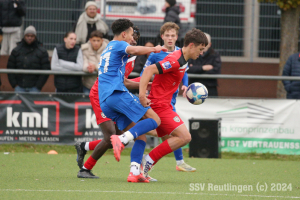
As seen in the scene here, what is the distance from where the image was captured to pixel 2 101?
Answer: 10602 millimetres

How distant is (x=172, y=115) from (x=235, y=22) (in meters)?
6.59

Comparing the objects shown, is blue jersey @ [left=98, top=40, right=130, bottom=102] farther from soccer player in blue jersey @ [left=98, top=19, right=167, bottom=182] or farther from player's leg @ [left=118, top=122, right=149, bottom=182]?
player's leg @ [left=118, top=122, right=149, bottom=182]

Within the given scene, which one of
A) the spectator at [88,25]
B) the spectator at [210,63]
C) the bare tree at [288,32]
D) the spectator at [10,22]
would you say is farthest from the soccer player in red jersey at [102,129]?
the bare tree at [288,32]

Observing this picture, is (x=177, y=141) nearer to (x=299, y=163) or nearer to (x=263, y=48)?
A: (x=299, y=163)

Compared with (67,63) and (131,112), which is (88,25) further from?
(131,112)

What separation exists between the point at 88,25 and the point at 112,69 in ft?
18.9

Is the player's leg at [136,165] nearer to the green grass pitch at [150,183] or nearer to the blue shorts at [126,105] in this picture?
the green grass pitch at [150,183]

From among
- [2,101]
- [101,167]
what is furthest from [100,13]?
[101,167]

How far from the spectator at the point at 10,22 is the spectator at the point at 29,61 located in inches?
38.2

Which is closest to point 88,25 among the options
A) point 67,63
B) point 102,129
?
point 67,63

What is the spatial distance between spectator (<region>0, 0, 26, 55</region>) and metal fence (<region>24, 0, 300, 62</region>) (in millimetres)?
288

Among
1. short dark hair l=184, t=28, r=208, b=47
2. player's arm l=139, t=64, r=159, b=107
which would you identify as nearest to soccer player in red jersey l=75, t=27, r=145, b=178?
player's arm l=139, t=64, r=159, b=107

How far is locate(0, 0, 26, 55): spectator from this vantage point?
38.6 feet

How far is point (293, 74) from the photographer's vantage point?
11062mm
